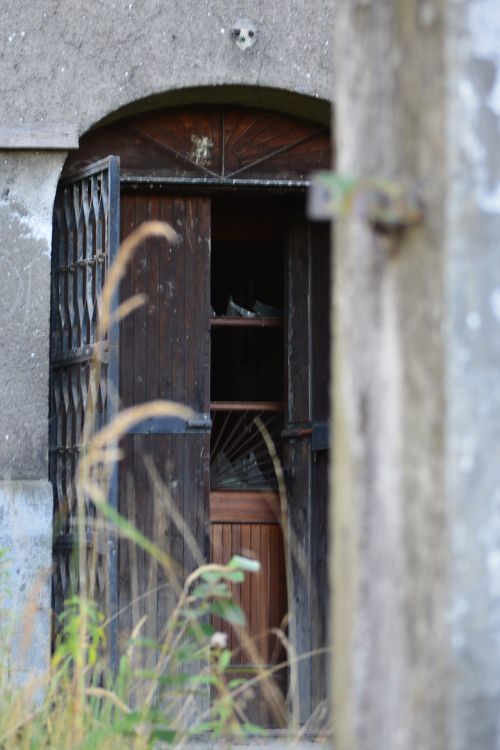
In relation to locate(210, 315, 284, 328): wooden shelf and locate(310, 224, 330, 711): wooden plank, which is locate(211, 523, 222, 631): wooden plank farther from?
locate(210, 315, 284, 328): wooden shelf

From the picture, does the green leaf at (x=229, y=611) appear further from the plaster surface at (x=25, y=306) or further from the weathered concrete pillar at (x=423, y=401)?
the plaster surface at (x=25, y=306)

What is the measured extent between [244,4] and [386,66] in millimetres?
4004

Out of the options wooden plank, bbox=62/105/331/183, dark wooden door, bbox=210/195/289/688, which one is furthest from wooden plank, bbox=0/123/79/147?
dark wooden door, bbox=210/195/289/688

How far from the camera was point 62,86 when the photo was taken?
545 cm

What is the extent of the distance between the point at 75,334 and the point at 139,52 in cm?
127

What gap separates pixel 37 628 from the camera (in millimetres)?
5184

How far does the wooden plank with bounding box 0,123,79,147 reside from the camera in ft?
17.6

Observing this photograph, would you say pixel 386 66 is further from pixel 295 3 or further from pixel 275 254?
pixel 275 254

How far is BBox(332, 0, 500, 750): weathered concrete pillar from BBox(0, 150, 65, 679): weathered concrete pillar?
11.7 ft

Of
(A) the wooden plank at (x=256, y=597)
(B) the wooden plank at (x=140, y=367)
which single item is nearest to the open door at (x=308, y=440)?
(A) the wooden plank at (x=256, y=597)

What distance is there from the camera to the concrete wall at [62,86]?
5305mm

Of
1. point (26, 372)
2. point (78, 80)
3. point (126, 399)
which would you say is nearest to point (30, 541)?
point (26, 372)

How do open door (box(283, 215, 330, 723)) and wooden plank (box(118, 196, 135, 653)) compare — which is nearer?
wooden plank (box(118, 196, 135, 653))

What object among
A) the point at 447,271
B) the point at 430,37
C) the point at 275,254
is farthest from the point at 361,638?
the point at 275,254
